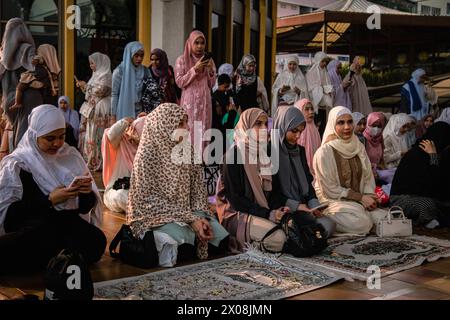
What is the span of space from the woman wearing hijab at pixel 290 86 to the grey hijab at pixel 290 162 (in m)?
3.78

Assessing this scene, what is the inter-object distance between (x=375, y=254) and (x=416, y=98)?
198 inches

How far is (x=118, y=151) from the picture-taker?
5402 mm

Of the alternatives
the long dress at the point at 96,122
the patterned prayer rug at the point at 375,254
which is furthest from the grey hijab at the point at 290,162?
the long dress at the point at 96,122

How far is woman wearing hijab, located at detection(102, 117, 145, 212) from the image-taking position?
528 cm

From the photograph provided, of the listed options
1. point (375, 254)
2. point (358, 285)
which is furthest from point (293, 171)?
point (358, 285)

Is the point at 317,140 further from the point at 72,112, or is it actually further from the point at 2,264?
the point at 2,264

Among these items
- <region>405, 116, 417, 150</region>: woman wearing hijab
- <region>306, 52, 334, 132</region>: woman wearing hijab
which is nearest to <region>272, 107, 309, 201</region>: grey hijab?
<region>405, 116, 417, 150</region>: woman wearing hijab

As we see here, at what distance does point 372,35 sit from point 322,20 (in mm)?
2518

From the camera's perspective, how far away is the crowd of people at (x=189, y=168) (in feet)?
11.2

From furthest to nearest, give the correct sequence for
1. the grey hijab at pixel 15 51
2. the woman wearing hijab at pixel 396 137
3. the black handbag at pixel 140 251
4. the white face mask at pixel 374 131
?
the woman wearing hijab at pixel 396 137
the white face mask at pixel 374 131
the grey hijab at pixel 15 51
the black handbag at pixel 140 251

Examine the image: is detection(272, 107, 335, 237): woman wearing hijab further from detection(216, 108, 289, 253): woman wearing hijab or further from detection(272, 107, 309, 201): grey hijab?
detection(216, 108, 289, 253): woman wearing hijab

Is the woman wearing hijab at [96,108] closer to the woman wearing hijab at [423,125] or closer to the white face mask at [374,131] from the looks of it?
the white face mask at [374,131]

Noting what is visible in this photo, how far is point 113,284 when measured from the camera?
3.21 metres
